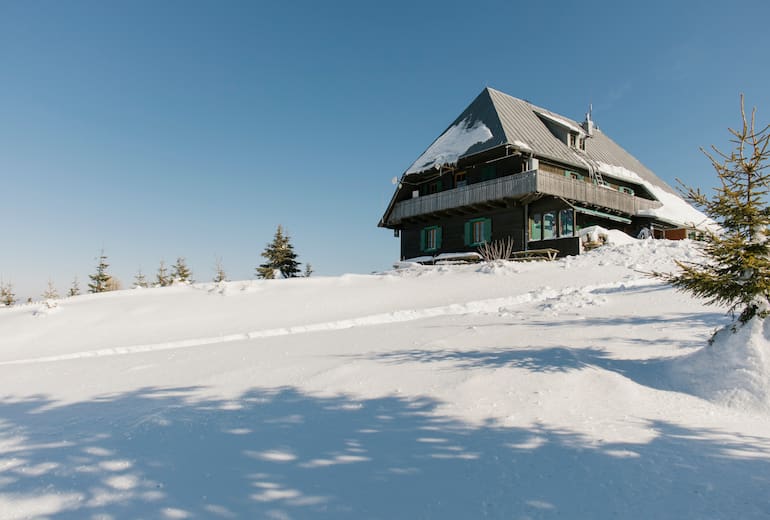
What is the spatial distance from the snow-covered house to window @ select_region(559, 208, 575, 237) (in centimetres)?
5

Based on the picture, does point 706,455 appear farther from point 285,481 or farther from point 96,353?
point 96,353

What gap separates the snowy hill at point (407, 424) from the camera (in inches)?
117

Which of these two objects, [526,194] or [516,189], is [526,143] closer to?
[516,189]

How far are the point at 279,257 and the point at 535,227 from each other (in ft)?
66.2

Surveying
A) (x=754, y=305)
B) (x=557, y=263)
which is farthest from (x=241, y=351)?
(x=557, y=263)

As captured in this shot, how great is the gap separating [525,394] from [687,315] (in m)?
5.15

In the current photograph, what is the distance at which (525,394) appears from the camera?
4.64m

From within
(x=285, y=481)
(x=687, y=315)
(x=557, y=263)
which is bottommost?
(x=285, y=481)

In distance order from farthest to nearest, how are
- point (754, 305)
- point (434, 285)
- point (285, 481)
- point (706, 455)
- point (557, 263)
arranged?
1. point (557, 263)
2. point (434, 285)
3. point (754, 305)
4. point (706, 455)
5. point (285, 481)

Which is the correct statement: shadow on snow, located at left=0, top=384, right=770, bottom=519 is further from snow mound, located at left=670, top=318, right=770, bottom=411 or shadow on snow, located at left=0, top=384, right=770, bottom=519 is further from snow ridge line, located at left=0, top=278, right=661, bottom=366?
snow ridge line, located at left=0, top=278, right=661, bottom=366

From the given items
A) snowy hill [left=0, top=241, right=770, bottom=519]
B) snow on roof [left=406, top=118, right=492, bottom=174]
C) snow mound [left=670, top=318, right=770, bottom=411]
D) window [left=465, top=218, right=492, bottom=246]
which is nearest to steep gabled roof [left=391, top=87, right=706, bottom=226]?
snow on roof [left=406, top=118, right=492, bottom=174]

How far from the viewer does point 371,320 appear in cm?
1049

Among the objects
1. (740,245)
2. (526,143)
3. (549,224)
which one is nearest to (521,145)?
(526,143)

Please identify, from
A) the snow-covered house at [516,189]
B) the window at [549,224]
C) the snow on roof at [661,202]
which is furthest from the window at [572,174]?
the window at [549,224]
